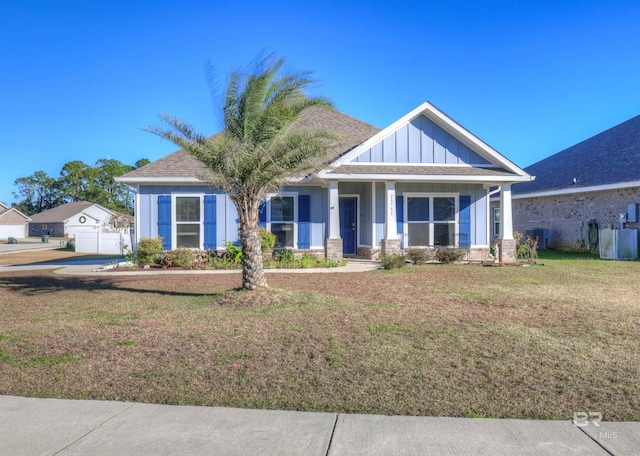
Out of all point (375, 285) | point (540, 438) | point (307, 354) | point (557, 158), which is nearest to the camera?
point (540, 438)

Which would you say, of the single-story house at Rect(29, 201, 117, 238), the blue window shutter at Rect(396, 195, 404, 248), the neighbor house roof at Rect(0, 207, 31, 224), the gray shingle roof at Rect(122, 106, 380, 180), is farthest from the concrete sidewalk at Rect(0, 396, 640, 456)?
the neighbor house roof at Rect(0, 207, 31, 224)

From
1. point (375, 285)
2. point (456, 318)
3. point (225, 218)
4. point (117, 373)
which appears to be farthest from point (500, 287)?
point (225, 218)

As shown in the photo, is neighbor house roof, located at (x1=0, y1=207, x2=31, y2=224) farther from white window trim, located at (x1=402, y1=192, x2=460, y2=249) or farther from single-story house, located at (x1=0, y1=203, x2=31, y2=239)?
white window trim, located at (x1=402, y1=192, x2=460, y2=249)

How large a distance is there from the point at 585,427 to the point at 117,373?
443 centimetres

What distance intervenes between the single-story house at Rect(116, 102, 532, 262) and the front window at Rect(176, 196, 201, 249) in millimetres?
35

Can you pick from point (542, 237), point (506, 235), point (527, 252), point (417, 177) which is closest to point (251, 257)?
point (417, 177)

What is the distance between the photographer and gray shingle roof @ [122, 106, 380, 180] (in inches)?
623

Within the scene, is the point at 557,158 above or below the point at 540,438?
above

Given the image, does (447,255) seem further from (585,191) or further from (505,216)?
(585,191)

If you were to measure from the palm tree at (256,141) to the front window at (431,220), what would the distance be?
8409 millimetres

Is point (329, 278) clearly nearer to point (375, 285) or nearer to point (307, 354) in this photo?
point (375, 285)

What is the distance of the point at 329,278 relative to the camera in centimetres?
1234

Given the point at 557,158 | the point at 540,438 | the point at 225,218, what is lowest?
the point at 540,438

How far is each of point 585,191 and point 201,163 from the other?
17094mm
